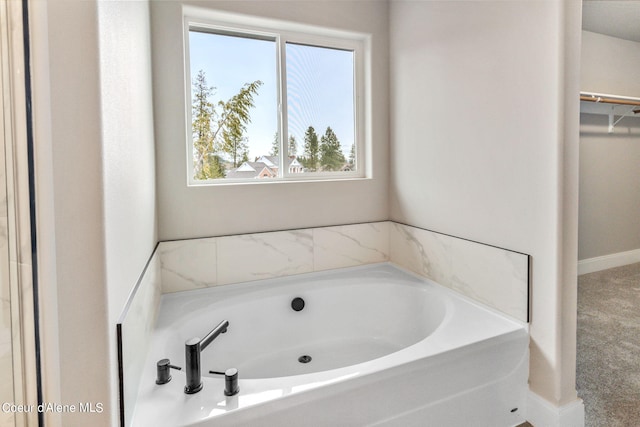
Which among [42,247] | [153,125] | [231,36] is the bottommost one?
[42,247]

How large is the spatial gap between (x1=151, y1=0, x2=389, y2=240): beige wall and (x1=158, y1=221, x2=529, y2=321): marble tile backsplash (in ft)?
0.27

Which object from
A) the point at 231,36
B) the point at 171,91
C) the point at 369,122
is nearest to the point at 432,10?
the point at 369,122

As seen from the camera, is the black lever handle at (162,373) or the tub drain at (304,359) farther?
the tub drain at (304,359)

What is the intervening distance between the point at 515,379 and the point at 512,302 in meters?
0.34

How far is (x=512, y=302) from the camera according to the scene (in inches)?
68.8

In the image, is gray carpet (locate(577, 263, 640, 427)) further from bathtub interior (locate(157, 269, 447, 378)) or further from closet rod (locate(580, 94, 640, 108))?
closet rod (locate(580, 94, 640, 108))

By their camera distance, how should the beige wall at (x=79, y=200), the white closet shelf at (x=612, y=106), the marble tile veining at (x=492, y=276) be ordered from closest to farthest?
the beige wall at (x=79, y=200) < the marble tile veining at (x=492, y=276) < the white closet shelf at (x=612, y=106)

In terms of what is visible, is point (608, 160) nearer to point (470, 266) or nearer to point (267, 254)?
point (470, 266)

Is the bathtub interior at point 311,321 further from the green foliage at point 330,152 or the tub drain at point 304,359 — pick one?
the green foliage at point 330,152

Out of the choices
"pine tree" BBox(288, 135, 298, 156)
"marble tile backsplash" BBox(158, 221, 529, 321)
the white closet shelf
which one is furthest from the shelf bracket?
"pine tree" BBox(288, 135, 298, 156)

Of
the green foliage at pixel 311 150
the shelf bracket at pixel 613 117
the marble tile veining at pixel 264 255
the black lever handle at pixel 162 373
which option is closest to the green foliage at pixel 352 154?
the green foliage at pixel 311 150

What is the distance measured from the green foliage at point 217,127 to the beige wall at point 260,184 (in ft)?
0.51

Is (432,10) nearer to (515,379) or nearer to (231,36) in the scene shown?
(231,36)

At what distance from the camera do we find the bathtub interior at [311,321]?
2035mm
